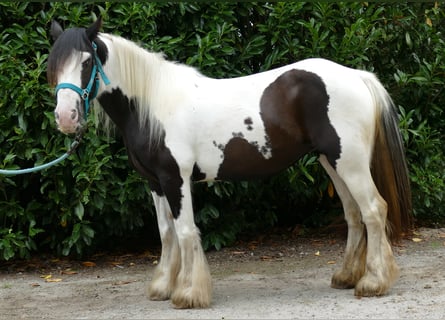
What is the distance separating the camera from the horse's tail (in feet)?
15.4

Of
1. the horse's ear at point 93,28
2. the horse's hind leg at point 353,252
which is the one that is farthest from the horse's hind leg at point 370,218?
the horse's ear at point 93,28

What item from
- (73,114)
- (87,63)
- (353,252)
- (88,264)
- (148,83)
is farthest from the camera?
(88,264)

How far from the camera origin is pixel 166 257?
16.2 ft

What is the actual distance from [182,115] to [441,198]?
133 inches

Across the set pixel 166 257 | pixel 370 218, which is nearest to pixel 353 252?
pixel 370 218

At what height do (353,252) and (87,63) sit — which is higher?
(87,63)

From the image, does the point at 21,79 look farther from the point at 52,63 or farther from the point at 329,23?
the point at 329,23

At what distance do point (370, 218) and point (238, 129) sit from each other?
1156mm

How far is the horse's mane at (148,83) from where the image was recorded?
4582mm

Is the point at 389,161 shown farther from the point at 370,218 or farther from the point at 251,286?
the point at 251,286

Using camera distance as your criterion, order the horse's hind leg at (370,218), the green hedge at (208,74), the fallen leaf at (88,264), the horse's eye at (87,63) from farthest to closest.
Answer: the fallen leaf at (88,264), the green hedge at (208,74), the horse's hind leg at (370,218), the horse's eye at (87,63)

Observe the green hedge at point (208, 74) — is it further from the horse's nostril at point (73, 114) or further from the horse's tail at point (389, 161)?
the horse's tail at point (389, 161)

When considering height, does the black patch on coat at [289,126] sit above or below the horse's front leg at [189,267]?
above

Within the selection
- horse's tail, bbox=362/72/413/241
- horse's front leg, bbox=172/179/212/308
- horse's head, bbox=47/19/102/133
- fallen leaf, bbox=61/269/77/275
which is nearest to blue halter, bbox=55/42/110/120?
horse's head, bbox=47/19/102/133
